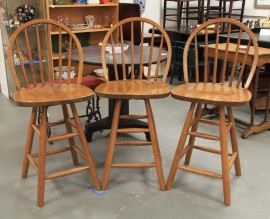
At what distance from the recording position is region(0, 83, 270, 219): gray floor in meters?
1.89

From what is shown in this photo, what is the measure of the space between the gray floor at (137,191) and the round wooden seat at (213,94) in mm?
618

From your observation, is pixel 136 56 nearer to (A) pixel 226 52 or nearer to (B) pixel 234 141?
(A) pixel 226 52

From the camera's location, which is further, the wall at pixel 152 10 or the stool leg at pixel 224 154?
the wall at pixel 152 10

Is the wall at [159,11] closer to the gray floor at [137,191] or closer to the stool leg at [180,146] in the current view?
the gray floor at [137,191]

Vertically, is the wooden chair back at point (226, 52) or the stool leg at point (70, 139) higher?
the wooden chair back at point (226, 52)

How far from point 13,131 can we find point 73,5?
1853 mm

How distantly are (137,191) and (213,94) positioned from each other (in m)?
0.78

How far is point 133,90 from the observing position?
6.65 ft

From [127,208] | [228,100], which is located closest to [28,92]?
[127,208]

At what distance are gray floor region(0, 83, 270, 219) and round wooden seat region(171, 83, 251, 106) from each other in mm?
618

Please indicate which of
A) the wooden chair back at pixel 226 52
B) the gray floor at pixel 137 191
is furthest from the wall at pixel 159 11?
the gray floor at pixel 137 191

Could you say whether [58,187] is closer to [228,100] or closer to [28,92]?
[28,92]

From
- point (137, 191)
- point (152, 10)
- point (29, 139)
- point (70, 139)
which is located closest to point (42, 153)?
point (29, 139)

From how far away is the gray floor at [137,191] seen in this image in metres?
1.89
